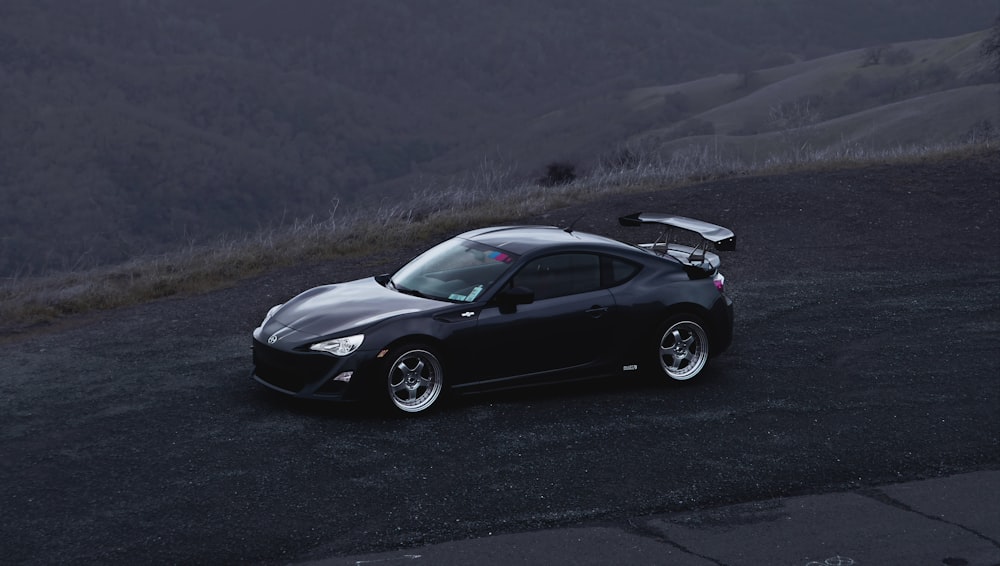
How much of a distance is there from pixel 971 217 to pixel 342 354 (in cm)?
1234

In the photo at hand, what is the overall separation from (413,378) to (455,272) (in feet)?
3.80

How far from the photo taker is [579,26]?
199m

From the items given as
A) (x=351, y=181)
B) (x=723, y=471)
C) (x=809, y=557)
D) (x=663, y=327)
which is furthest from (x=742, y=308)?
(x=351, y=181)

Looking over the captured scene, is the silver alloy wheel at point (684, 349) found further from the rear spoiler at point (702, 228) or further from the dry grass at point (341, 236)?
the dry grass at point (341, 236)

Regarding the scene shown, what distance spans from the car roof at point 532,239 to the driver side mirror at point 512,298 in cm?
46

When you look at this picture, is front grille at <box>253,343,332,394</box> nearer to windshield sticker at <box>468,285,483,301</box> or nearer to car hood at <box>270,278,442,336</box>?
car hood at <box>270,278,442,336</box>

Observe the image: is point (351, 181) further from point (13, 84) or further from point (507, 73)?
point (507, 73)

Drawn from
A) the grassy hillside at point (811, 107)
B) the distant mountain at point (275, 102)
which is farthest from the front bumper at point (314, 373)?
the grassy hillside at point (811, 107)

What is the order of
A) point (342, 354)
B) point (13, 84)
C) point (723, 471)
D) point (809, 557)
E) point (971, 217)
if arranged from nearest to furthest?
point (809, 557), point (723, 471), point (342, 354), point (971, 217), point (13, 84)

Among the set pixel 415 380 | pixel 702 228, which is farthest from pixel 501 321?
pixel 702 228

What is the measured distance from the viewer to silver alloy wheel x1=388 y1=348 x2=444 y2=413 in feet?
26.9

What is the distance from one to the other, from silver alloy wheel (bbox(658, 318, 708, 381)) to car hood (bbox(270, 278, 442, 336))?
6.71 feet

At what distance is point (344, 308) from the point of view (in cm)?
865

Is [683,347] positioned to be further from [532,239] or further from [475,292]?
[475,292]
